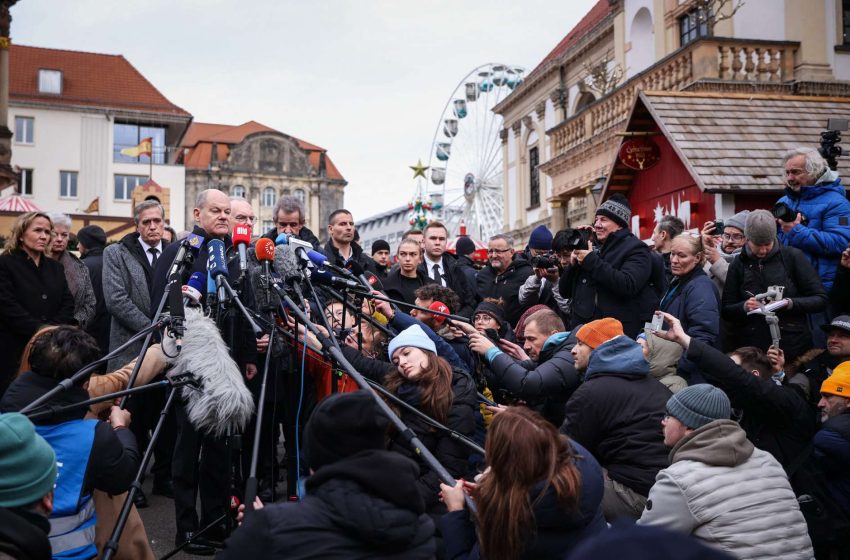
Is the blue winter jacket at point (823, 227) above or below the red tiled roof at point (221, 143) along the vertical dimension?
below

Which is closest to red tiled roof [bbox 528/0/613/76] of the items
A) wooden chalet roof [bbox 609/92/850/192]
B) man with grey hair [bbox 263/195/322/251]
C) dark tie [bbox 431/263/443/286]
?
wooden chalet roof [bbox 609/92/850/192]

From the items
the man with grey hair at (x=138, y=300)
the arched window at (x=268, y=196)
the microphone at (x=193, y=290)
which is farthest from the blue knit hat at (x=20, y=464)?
the arched window at (x=268, y=196)

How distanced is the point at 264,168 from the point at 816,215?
67.0 metres

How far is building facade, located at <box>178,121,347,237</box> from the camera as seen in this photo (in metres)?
67.9

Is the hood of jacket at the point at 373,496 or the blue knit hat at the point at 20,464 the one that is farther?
the blue knit hat at the point at 20,464

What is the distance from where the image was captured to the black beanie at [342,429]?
2768 mm

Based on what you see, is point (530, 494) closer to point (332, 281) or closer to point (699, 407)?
point (699, 407)

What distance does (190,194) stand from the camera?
64.9 meters

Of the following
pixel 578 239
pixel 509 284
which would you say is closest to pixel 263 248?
pixel 578 239

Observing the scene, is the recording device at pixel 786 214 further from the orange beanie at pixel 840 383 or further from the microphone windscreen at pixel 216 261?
the microphone windscreen at pixel 216 261

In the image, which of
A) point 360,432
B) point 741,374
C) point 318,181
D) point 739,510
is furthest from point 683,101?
point 318,181

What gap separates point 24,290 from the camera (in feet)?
20.8

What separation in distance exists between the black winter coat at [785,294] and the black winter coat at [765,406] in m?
0.91

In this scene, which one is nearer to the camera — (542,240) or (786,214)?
(786,214)
